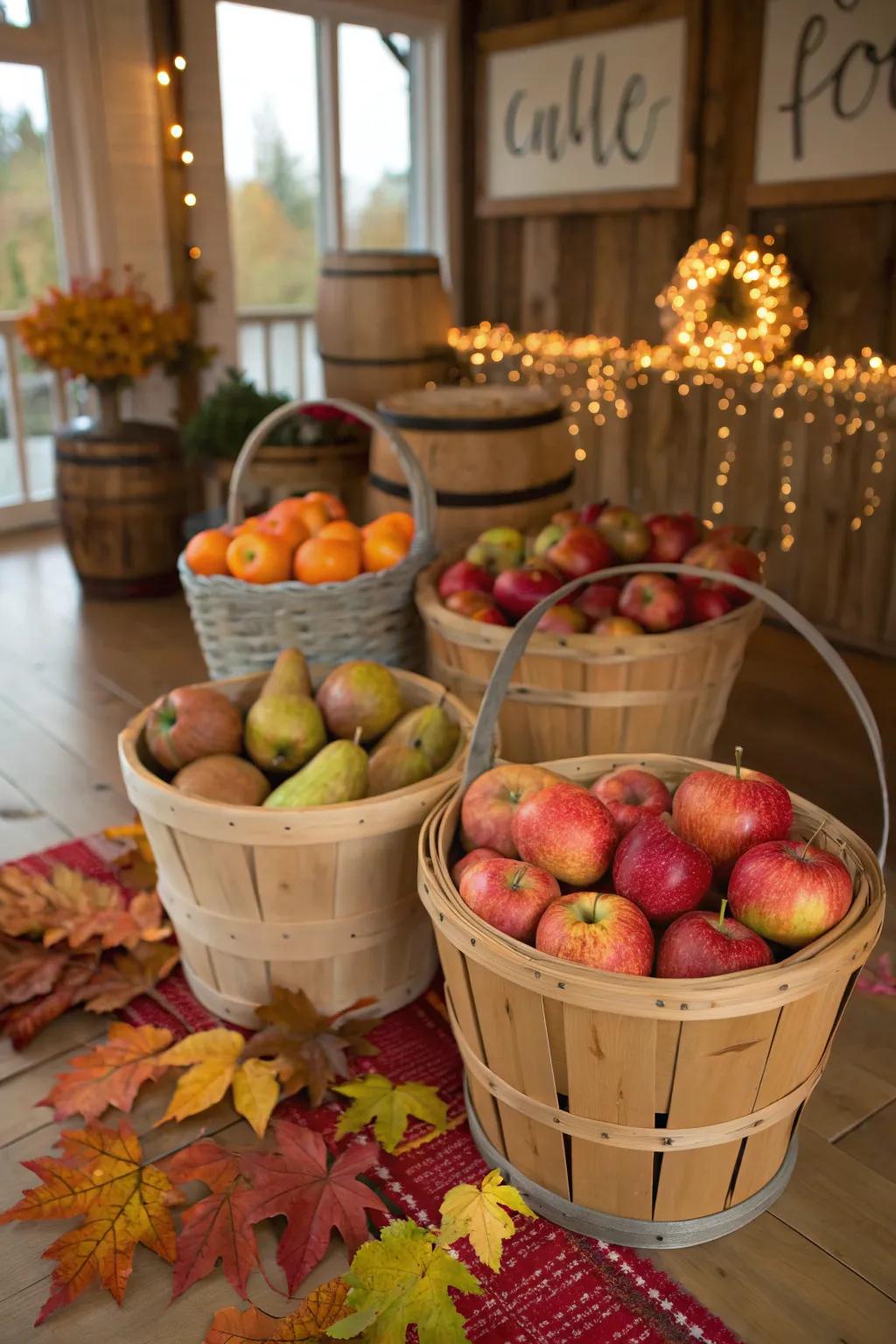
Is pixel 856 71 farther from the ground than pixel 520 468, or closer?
farther from the ground

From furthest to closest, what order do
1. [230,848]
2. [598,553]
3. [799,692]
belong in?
[799,692]
[598,553]
[230,848]

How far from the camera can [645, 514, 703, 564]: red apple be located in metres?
2.15

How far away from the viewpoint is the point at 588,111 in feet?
13.8

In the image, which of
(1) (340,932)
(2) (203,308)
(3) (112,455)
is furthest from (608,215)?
(1) (340,932)

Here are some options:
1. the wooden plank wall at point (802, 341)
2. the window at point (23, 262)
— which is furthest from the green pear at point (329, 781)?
the window at point (23, 262)

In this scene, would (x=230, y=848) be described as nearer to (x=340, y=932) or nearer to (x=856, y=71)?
(x=340, y=932)

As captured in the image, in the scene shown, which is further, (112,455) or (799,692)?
(112,455)

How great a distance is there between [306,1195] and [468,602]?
1.07m

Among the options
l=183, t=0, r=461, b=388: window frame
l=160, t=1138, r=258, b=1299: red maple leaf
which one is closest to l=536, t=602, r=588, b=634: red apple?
l=160, t=1138, r=258, b=1299: red maple leaf

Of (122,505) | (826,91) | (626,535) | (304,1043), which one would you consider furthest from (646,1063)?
(826,91)

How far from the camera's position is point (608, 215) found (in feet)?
14.0

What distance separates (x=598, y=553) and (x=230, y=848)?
37.7 inches

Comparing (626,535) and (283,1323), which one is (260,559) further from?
(283,1323)

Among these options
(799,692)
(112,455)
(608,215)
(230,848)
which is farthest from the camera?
(608,215)
